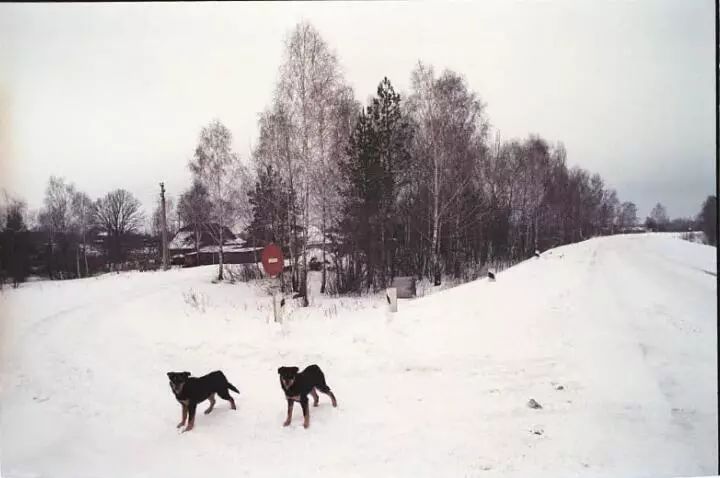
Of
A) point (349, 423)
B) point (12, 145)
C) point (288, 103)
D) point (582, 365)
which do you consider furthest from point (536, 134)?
point (12, 145)

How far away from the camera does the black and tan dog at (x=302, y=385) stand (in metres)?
1.99

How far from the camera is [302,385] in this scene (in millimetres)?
2029

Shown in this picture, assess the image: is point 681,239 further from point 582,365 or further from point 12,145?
point 12,145

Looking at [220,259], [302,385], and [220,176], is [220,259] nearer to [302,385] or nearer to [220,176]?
[220,176]

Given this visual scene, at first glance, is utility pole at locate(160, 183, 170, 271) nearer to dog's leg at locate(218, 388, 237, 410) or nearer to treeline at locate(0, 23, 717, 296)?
treeline at locate(0, 23, 717, 296)

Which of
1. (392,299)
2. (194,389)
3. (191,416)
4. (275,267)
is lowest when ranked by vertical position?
(191,416)

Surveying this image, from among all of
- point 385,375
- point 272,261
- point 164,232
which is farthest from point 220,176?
point 385,375

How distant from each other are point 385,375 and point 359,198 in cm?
108

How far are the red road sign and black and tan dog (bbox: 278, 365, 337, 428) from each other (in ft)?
2.09

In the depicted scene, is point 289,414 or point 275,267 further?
point 275,267

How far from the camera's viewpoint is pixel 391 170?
258cm

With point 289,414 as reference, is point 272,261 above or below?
above

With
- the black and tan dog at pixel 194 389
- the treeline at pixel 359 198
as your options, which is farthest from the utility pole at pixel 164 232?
the black and tan dog at pixel 194 389

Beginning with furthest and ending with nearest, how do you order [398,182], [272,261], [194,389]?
[398,182] < [272,261] < [194,389]
